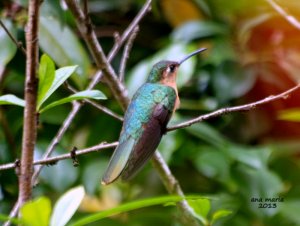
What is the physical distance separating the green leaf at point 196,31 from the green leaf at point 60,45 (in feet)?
1.93

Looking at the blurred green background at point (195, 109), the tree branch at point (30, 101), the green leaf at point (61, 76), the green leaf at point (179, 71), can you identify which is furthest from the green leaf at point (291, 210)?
the tree branch at point (30, 101)

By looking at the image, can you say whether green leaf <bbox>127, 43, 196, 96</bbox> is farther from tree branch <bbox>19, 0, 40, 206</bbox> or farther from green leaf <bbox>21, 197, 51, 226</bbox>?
green leaf <bbox>21, 197, 51, 226</bbox>

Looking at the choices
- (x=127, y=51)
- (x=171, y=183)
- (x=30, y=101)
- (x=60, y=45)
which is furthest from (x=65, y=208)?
(x=60, y=45)

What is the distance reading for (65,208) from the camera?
1129 mm

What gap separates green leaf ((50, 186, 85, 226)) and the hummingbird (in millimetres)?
194

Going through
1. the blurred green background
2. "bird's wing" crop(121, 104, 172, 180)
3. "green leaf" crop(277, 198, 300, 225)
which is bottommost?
"green leaf" crop(277, 198, 300, 225)

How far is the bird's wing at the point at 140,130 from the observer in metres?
1.43

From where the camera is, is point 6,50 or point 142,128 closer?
point 142,128

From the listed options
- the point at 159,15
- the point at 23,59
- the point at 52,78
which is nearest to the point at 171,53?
the point at 159,15

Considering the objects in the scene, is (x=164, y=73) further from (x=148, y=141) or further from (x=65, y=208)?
(x=65, y=208)

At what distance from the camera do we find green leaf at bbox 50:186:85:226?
1.10 metres

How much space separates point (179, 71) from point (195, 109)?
0.24 m

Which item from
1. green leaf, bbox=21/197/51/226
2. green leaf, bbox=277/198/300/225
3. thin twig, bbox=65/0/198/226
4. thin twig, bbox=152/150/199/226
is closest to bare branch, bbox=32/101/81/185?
thin twig, bbox=65/0/198/226

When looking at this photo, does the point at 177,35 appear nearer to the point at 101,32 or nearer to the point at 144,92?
the point at 101,32
